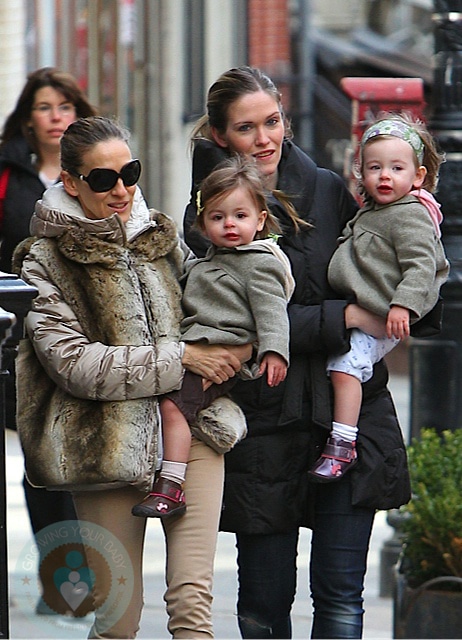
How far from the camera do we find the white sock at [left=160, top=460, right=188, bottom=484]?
3.69 m

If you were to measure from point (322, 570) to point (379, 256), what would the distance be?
0.91 meters

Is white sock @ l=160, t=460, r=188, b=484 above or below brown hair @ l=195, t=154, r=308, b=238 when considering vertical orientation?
below

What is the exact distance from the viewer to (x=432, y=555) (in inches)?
208

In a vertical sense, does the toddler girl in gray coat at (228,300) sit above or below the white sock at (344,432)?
above

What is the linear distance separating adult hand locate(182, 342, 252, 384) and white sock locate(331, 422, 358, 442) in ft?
1.32

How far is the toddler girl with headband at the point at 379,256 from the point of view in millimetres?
3924

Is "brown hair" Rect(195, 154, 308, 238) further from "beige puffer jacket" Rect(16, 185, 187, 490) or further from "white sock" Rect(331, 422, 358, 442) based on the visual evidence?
"white sock" Rect(331, 422, 358, 442)

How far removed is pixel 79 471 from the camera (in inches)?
143

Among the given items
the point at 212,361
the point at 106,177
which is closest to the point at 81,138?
the point at 106,177

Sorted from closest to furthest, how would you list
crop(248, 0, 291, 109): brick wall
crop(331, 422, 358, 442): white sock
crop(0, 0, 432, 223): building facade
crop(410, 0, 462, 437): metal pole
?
crop(331, 422, 358, 442): white sock < crop(410, 0, 462, 437): metal pole < crop(0, 0, 432, 223): building facade < crop(248, 0, 291, 109): brick wall

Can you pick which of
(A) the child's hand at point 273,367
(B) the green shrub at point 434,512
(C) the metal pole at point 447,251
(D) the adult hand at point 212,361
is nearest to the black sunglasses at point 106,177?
(D) the adult hand at point 212,361

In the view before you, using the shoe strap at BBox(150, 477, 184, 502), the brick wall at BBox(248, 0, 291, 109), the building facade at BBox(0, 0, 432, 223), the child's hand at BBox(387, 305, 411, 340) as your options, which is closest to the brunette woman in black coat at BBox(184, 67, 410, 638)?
the child's hand at BBox(387, 305, 411, 340)

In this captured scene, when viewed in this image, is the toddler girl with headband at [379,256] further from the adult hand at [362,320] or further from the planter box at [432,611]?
the planter box at [432,611]

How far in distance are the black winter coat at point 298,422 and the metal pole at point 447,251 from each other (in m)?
1.91
